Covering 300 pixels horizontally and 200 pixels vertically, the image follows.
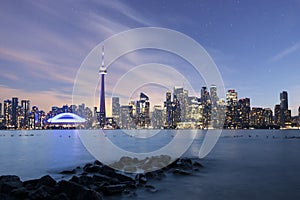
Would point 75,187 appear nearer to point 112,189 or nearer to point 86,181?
point 112,189

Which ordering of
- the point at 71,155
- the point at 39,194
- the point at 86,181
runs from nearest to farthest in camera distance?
the point at 39,194
the point at 86,181
the point at 71,155

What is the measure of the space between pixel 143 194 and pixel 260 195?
590cm

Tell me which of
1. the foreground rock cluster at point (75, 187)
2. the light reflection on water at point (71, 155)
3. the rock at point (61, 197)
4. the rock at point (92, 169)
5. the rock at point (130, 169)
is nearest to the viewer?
the rock at point (61, 197)

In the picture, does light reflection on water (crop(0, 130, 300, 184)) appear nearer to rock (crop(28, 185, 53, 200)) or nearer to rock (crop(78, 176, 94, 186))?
rock (crop(78, 176, 94, 186))

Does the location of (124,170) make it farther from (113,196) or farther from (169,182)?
(113,196)

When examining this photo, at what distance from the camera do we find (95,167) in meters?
20.8

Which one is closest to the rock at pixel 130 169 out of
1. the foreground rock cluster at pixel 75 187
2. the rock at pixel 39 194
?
the foreground rock cluster at pixel 75 187

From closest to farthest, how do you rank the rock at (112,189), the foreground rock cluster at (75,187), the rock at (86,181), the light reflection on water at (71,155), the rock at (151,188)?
the foreground rock cluster at (75,187)
the rock at (112,189)
the rock at (86,181)
the rock at (151,188)
the light reflection on water at (71,155)

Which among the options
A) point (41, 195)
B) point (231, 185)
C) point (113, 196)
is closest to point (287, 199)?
point (231, 185)

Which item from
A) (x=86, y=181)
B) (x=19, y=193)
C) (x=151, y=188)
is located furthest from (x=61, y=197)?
(x=151, y=188)

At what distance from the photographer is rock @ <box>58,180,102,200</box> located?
34.2 ft

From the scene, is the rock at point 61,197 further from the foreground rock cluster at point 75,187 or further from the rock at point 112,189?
the rock at point 112,189

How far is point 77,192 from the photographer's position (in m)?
10.9

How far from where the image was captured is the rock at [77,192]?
10.4 meters
